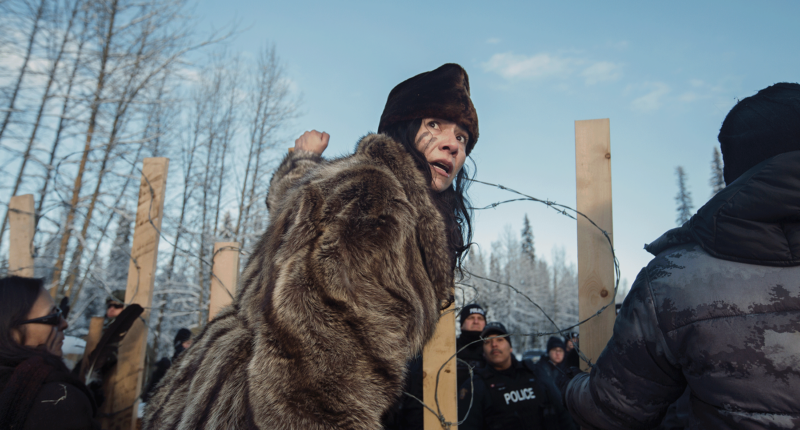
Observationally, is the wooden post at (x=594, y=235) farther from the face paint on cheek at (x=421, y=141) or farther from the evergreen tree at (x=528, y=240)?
the evergreen tree at (x=528, y=240)

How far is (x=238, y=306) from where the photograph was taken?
1.50 m

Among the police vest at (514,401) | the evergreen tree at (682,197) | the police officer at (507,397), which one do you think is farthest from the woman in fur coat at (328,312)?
the evergreen tree at (682,197)

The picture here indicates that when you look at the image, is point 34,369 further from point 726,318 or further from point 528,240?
point 528,240

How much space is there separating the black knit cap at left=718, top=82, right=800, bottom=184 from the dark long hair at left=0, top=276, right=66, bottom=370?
3028 millimetres

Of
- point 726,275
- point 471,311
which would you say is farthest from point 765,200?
point 471,311

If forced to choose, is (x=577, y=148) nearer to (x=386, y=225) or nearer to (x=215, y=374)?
(x=386, y=225)

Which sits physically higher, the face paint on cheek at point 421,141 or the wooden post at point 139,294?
the face paint on cheek at point 421,141

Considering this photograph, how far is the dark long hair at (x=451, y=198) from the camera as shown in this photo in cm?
193

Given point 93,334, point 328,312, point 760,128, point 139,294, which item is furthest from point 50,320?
point 760,128

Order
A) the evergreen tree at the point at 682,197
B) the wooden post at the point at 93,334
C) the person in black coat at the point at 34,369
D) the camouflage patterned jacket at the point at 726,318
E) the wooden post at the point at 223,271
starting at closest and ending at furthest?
the camouflage patterned jacket at the point at 726,318
the person in black coat at the point at 34,369
the wooden post at the point at 93,334
the wooden post at the point at 223,271
the evergreen tree at the point at 682,197

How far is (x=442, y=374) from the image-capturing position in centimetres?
196

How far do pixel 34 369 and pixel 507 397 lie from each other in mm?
3328

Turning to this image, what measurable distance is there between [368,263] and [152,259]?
251cm

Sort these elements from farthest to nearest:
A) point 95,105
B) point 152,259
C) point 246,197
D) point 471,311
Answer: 1. point 246,197
2. point 95,105
3. point 471,311
4. point 152,259
